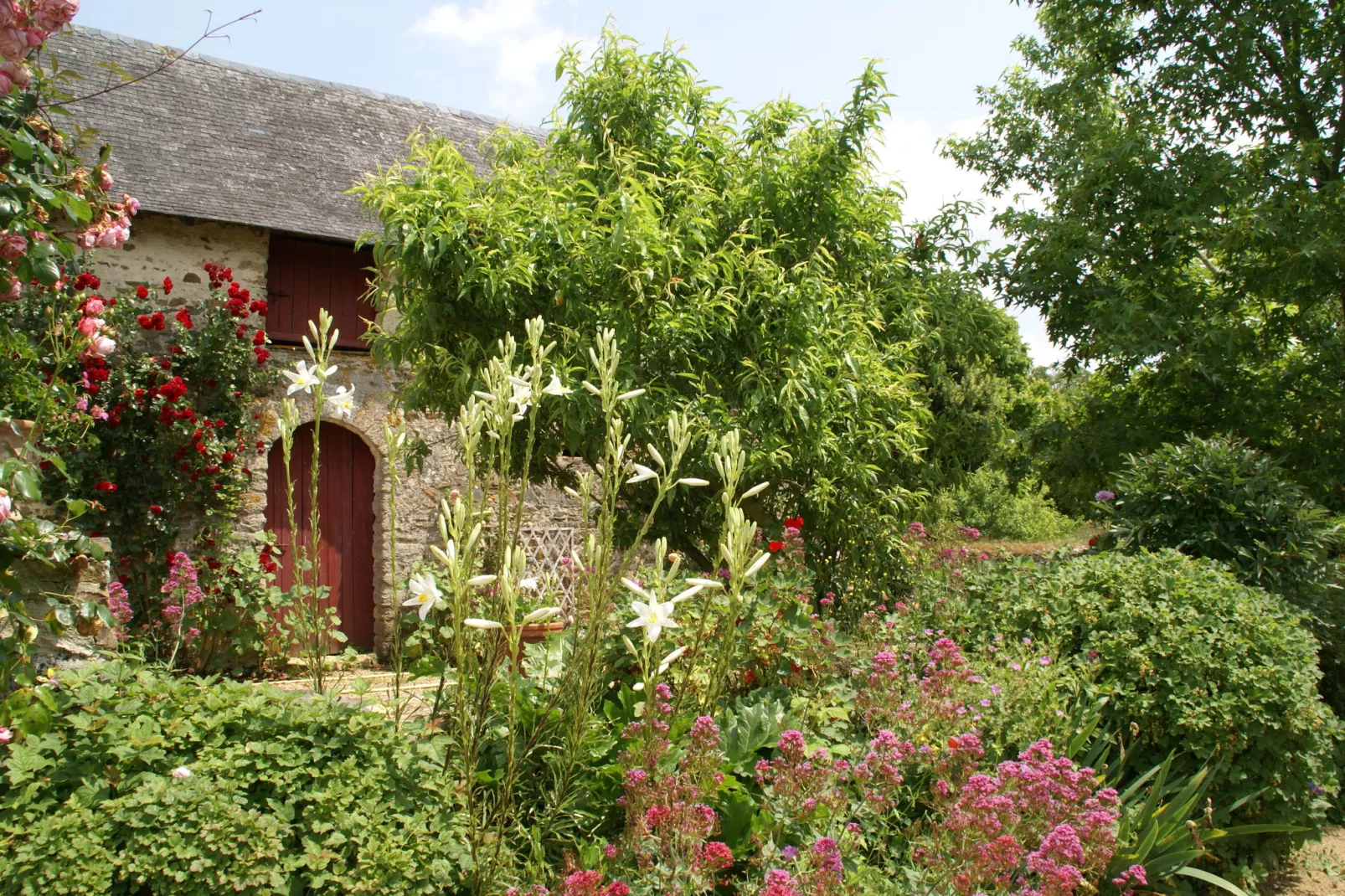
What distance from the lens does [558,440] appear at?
17.6 ft

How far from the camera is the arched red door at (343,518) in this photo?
8.53 m

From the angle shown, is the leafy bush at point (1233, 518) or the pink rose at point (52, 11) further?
the leafy bush at point (1233, 518)

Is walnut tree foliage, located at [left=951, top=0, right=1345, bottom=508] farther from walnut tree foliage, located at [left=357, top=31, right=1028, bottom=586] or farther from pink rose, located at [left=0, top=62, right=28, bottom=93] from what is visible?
pink rose, located at [left=0, top=62, right=28, bottom=93]

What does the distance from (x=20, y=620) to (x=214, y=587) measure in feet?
15.9

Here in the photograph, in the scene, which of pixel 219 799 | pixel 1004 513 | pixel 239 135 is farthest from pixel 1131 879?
pixel 1004 513

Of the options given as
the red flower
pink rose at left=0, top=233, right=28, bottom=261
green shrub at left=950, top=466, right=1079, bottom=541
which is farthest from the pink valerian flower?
green shrub at left=950, top=466, right=1079, bottom=541

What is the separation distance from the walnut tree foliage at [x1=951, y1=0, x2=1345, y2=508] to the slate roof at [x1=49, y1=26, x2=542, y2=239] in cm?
523

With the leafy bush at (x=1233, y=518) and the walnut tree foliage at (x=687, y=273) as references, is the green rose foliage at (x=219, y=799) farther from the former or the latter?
the leafy bush at (x=1233, y=518)

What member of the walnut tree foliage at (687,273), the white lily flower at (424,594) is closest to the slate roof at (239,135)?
the walnut tree foliage at (687,273)

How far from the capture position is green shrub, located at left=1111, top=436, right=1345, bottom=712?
17.9 feet

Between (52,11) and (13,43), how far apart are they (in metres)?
0.15

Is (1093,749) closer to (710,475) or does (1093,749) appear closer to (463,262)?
(710,475)

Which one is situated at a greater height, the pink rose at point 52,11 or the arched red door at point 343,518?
the pink rose at point 52,11

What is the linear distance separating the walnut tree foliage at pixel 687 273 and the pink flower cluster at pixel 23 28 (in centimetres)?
203
